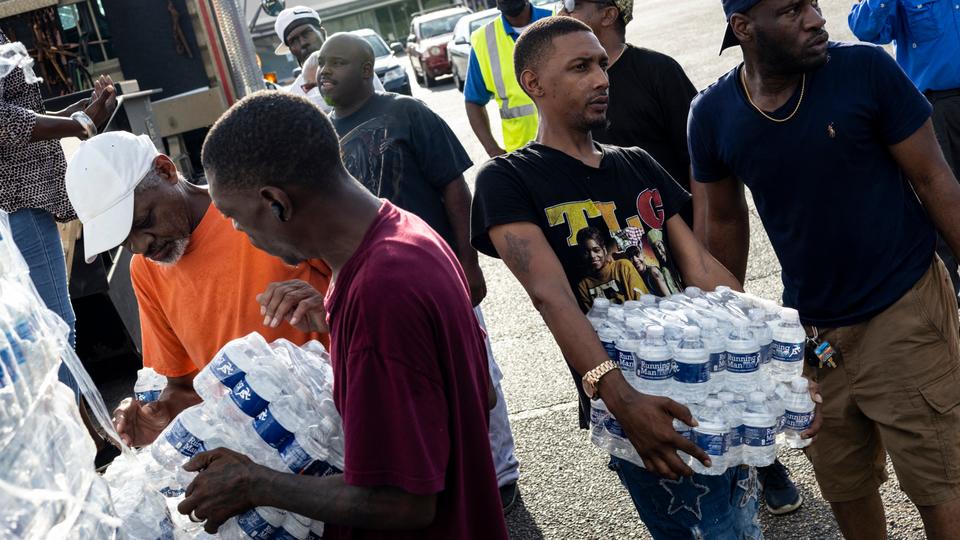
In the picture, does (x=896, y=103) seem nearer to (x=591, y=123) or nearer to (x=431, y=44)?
(x=591, y=123)

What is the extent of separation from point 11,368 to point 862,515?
9.08 feet

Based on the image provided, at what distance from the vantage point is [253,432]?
2.33 meters

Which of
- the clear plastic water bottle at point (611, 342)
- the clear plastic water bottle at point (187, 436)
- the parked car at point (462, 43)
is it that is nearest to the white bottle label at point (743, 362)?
the clear plastic water bottle at point (611, 342)

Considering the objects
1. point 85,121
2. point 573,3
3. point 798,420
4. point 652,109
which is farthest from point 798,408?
point 85,121

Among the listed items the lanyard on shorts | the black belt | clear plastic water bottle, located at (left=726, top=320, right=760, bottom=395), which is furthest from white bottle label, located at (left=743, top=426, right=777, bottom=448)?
the black belt

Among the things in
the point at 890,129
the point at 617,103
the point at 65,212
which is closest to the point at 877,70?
the point at 890,129

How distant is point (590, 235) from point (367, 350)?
3.93 ft

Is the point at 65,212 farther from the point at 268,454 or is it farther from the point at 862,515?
the point at 862,515

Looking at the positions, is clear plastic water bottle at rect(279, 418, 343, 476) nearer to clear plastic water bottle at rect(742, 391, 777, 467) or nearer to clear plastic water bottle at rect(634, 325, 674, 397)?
clear plastic water bottle at rect(634, 325, 674, 397)

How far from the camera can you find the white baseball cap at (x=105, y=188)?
296 centimetres

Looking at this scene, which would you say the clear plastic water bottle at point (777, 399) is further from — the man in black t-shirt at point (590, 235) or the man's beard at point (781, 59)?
the man's beard at point (781, 59)

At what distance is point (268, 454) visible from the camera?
2332mm

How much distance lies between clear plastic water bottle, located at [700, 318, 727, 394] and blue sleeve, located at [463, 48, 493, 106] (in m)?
3.66

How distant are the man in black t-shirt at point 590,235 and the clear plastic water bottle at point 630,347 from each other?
2.1 inches
